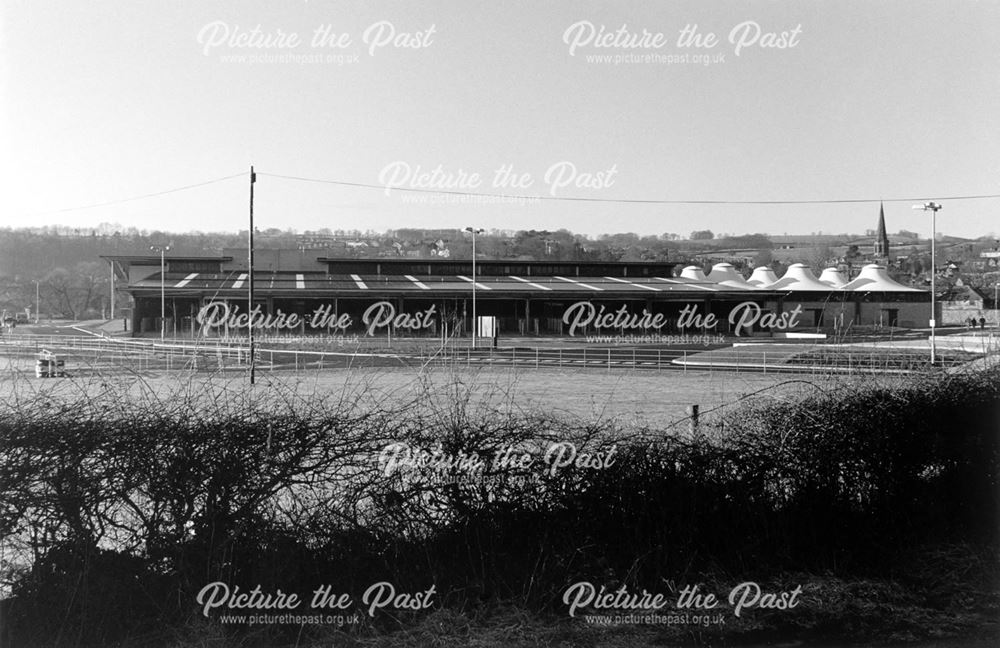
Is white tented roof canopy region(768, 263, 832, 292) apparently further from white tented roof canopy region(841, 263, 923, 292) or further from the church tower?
the church tower

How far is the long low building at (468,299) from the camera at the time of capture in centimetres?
4725

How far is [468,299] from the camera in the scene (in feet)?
167

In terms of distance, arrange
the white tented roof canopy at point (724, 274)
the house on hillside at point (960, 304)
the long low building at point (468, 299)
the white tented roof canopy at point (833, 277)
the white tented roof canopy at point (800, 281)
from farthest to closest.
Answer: the white tented roof canopy at point (724, 274) < the white tented roof canopy at point (833, 277) < the house on hillside at point (960, 304) < the white tented roof canopy at point (800, 281) < the long low building at point (468, 299)

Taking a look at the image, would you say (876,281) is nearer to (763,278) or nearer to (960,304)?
(763,278)

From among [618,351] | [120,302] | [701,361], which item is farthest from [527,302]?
[120,302]

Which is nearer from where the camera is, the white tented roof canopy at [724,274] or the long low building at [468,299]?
the long low building at [468,299]

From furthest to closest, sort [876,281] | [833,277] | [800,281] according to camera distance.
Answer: [833,277] < [800,281] < [876,281]

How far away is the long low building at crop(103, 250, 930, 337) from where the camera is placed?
47250mm

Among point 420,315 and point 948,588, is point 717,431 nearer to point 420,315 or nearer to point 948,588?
point 948,588

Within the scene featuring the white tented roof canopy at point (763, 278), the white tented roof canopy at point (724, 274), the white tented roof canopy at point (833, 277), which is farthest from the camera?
the white tented roof canopy at point (763, 278)

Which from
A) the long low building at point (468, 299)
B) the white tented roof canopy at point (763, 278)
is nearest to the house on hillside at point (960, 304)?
the long low building at point (468, 299)

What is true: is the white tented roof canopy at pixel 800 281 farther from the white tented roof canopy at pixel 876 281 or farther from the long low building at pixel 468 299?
the white tented roof canopy at pixel 876 281

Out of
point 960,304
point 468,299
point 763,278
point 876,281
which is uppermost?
point 763,278

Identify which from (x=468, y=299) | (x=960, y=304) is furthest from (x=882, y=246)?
(x=468, y=299)
